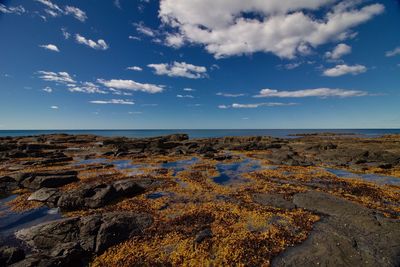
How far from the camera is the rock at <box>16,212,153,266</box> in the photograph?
25.4 feet

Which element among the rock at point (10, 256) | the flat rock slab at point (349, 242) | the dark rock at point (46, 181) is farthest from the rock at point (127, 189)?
the flat rock slab at point (349, 242)

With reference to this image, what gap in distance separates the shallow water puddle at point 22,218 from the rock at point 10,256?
363cm

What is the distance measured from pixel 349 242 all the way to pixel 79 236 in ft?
40.1

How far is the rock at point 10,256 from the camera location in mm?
7080

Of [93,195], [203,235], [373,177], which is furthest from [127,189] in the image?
[373,177]

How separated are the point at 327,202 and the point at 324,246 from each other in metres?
5.53

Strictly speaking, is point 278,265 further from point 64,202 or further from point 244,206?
point 64,202

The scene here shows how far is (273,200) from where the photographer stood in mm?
13977

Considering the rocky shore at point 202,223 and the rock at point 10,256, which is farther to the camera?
the rocky shore at point 202,223

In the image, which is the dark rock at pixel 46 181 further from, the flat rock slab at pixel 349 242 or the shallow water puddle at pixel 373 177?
the shallow water puddle at pixel 373 177

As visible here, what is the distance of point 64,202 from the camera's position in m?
13.4

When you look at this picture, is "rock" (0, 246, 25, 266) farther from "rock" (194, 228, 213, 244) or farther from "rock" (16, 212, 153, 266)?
"rock" (194, 228, 213, 244)

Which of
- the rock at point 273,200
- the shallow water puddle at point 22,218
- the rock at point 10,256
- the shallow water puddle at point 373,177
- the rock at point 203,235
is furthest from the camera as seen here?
the shallow water puddle at point 373,177

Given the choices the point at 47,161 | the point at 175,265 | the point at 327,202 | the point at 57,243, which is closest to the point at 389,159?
the point at 327,202
